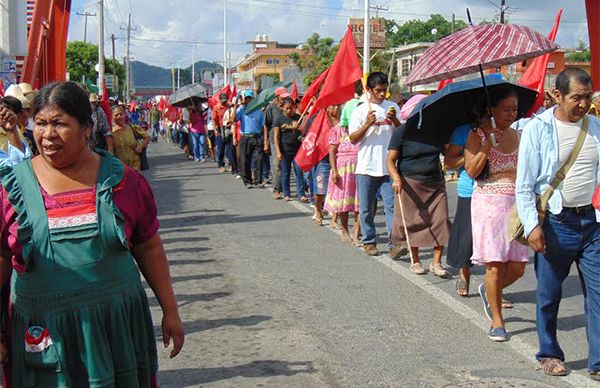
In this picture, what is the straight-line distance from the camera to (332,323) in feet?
21.3

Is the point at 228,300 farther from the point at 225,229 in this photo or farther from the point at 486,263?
the point at 225,229

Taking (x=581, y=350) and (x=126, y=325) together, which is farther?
(x=581, y=350)

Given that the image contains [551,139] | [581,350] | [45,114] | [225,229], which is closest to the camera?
[45,114]

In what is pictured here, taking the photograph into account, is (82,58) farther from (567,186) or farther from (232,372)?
(567,186)

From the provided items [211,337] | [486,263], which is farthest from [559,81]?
[211,337]

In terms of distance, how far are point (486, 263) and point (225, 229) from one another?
593 centimetres

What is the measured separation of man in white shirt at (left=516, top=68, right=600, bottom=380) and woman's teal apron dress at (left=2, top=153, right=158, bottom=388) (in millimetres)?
2750

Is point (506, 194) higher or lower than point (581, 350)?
higher

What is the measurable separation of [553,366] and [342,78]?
6067 millimetres

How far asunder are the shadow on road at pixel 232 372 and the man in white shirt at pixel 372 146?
400 cm

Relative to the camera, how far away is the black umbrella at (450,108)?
21.5 ft

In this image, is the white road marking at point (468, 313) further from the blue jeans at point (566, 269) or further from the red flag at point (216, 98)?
the red flag at point (216, 98)

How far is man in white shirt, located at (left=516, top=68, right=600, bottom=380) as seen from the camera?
509cm

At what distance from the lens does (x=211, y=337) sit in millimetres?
6238
